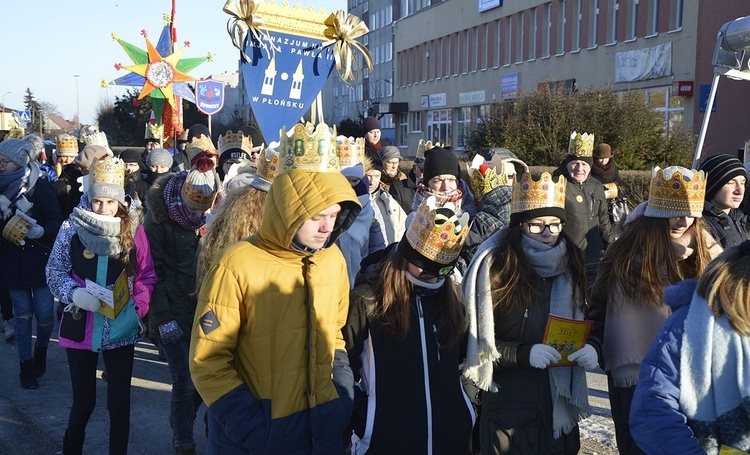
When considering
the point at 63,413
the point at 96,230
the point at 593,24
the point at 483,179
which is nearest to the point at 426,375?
the point at 96,230

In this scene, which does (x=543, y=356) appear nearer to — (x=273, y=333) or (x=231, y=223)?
(x=273, y=333)

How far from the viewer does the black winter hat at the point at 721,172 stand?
5.25 meters

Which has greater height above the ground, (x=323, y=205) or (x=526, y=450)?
(x=323, y=205)

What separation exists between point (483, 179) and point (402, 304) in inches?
142

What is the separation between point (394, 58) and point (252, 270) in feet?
194

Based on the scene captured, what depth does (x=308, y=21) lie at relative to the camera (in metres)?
6.23

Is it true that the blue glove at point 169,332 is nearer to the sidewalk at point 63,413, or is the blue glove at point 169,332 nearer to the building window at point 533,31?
the sidewalk at point 63,413

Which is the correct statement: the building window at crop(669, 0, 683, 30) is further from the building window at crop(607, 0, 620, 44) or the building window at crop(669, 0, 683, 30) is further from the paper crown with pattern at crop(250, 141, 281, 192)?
the paper crown with pattern at crop(250, 141, 281, 192)

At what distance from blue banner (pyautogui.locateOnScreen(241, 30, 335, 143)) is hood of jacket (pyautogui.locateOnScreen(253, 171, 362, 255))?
278 centimetres

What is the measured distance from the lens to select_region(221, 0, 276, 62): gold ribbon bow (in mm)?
5914

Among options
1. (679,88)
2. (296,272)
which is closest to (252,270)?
(296,272)

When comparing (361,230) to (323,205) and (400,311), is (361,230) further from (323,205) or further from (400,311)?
(323,205)

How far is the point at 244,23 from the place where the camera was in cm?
597

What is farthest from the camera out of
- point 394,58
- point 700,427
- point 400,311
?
point 394,58
